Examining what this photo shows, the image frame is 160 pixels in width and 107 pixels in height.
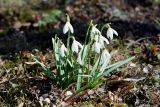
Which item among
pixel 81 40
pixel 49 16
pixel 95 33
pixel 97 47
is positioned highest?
pixel 95 33

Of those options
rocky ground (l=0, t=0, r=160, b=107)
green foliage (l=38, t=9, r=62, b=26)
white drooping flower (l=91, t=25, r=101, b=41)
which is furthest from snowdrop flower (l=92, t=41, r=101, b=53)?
green foliage (l=38, t=9, r=62, b=26)

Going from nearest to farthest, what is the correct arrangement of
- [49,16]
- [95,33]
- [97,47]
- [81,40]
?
[97,47]
[95,33]
[81,40]
[49,16]

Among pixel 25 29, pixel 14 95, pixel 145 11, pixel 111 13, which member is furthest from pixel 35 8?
pixel 14 95

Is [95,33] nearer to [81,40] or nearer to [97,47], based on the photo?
[97,47]

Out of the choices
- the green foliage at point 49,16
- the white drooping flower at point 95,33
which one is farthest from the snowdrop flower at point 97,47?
the green foliage at point 49,16

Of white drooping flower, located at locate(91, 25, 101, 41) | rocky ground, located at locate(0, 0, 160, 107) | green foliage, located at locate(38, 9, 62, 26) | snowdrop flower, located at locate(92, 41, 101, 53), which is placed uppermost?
white drooping flower, located at locate(91, 25, 101, 41)

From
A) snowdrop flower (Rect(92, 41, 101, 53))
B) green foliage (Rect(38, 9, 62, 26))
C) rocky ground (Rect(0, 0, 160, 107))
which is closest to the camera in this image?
snowdrop flower (Rect(92, 41, 101, 53))

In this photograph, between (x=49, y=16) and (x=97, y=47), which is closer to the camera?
(x=97, y=47)

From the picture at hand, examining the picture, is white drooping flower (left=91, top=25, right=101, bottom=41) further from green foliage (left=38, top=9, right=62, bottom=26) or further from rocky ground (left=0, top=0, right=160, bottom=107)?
green foliage (left=38, top=9, right=62, bottom=26)

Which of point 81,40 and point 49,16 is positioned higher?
point 49,16

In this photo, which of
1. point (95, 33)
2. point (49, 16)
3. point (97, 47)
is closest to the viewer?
point (97, 47)

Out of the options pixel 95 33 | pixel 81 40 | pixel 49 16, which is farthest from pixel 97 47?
pixel 49 16
